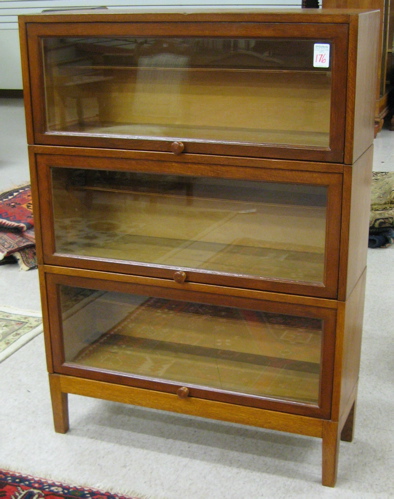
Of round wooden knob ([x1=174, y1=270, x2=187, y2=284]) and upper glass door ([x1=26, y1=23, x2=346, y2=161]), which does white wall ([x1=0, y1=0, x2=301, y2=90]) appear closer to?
upper glass door ([x1=26, y1=23, x2=346, y2=161])

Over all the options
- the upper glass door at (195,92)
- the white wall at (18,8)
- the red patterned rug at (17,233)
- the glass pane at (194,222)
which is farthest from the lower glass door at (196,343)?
the white wall at (18,8)

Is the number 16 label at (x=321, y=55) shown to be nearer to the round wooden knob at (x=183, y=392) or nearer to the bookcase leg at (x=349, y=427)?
the round wooden knob at (x=183, y=392)

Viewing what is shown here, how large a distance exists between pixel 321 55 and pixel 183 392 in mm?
927

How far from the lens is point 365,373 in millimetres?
2410

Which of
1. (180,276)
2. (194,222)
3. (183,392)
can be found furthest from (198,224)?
(183,392)

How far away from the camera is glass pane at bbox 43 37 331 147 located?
62.7 inches

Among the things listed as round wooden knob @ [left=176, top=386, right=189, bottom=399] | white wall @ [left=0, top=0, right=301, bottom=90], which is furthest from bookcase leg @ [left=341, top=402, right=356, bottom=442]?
white wall @ [left=0, top=0, right=301, bottom=90]

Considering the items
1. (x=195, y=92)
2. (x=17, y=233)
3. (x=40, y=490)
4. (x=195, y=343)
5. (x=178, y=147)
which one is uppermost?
(x=195, y=92)

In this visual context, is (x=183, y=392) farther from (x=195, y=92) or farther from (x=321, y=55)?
(x=321, y=55)

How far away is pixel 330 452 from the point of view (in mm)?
1806

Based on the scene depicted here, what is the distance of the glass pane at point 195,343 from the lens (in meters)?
1.80

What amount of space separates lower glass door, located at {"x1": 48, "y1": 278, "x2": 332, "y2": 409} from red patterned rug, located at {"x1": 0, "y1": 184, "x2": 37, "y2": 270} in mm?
1527

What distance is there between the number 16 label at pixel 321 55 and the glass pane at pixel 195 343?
0.61 m

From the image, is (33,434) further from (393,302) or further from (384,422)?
(393,302)
